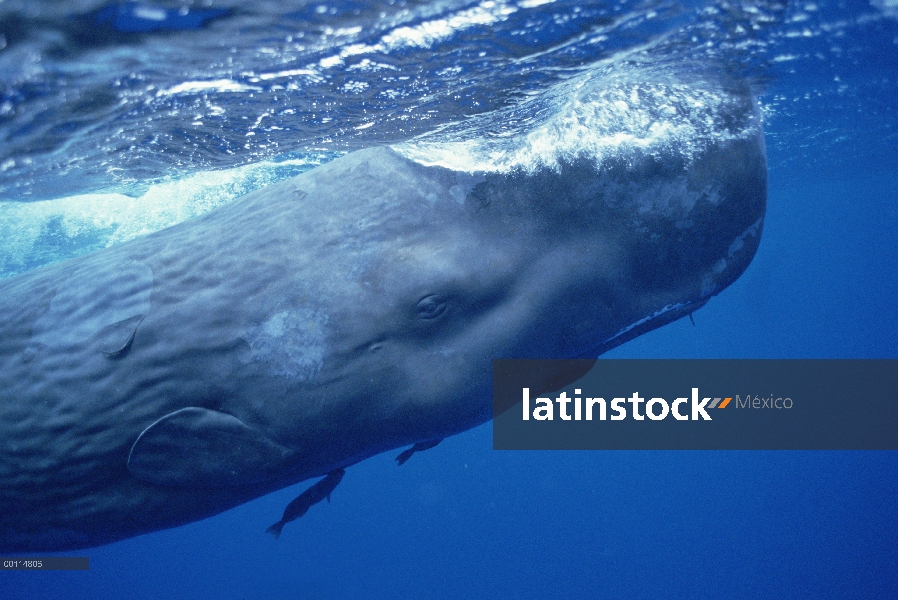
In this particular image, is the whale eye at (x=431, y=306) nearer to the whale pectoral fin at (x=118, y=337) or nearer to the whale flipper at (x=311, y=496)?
the whale flipper at (x=311, y=496)

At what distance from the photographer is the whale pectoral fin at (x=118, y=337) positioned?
2.94 m

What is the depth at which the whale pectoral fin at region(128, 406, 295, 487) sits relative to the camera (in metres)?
2.82

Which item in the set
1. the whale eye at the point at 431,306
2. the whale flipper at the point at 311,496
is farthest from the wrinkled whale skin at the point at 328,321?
the whale flipper at the point at 311,496

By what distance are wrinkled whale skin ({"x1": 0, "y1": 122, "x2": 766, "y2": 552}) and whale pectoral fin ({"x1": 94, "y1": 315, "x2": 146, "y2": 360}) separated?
0.01m

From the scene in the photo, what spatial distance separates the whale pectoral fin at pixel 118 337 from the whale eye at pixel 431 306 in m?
1.60

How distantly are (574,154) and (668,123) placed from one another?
58cm

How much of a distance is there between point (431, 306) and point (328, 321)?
0.60 meters

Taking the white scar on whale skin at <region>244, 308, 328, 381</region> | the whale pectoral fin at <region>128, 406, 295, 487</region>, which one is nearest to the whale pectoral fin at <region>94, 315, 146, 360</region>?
the whale pectoral fin at <region>128, 406, 295, 487</region>

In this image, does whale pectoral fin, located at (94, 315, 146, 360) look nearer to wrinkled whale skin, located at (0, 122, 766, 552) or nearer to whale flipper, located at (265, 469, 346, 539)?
wrinkled whale skin, located at (0, 122, 766, 552)

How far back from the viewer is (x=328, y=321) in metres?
3.06

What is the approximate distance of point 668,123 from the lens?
316 cm

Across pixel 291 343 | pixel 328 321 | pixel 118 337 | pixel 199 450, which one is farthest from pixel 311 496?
pixel 118 337

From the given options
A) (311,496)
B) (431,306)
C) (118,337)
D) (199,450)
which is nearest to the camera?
(199,450)

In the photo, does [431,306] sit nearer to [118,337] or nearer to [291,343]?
[291,343]
